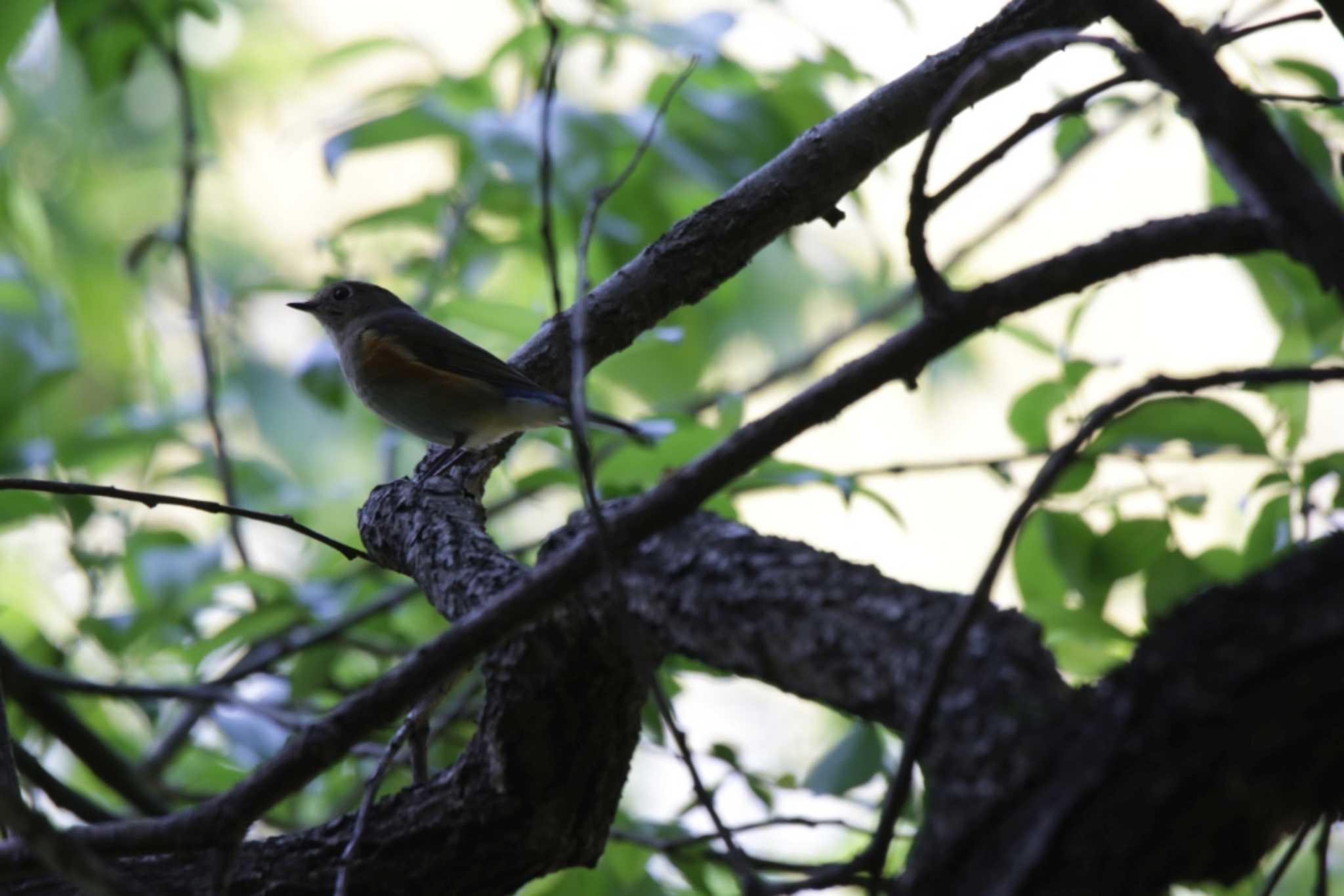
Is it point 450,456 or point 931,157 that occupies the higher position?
point 450,456

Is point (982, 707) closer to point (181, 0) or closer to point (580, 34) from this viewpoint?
point (580, 34)

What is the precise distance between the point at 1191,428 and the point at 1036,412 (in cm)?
44

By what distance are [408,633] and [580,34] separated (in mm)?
2470

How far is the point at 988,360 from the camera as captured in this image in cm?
968

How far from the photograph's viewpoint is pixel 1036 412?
3764mm

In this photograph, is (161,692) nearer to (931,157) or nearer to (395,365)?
(395,365)

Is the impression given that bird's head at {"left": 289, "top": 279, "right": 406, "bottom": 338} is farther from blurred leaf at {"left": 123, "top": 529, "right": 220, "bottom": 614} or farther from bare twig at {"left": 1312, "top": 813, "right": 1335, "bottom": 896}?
bare twig at {"left": 1312, "top": 813, "right": 1335, "bottom": 896}

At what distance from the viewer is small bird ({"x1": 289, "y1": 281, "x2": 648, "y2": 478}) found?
167 inches

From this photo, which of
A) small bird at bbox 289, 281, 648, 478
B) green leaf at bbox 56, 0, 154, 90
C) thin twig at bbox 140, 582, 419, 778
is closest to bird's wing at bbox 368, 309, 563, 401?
small bird at bbox 289, 281, 648, 478

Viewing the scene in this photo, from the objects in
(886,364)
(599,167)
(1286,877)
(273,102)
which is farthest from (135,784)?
(273,102)

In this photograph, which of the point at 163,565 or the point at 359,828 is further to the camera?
the point at 163,565

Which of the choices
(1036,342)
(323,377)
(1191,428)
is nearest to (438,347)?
(323,377)

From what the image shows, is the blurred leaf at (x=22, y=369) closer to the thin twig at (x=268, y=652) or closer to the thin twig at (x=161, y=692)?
the thin twig at (x=161, y=692)

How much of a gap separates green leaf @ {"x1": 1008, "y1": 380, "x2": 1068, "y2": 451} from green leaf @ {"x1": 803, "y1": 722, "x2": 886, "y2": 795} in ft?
3.40
